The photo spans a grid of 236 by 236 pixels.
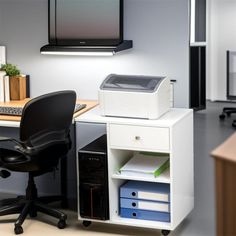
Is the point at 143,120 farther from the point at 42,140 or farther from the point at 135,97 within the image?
the point at 42,140

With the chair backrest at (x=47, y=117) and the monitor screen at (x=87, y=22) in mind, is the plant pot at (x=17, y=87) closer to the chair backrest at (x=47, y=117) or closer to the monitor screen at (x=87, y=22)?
the monitor screen at (x=87, y=22)

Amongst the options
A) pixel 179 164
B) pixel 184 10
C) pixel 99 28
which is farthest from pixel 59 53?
pixel 179 164

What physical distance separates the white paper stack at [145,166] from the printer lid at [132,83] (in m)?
0.48

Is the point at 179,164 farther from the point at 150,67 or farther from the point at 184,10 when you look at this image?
the point at 184,10

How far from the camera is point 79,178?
357cm

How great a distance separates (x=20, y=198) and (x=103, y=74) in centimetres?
106

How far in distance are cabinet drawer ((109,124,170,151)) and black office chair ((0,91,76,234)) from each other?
1.10 feet

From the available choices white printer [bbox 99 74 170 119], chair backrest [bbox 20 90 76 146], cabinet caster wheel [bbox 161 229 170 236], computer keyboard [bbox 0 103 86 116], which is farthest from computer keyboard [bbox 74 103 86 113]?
cabinet caster wheel [bbox 161 229 170 236]

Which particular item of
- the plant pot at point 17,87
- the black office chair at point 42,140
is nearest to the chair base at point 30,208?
the black office chair at point 42,140

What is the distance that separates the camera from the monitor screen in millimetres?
3939

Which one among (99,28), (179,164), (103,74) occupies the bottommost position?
(179,164)

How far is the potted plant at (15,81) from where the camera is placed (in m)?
4.12

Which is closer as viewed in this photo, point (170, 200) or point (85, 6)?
point (170, 200)

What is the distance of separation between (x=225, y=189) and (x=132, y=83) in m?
1.69
